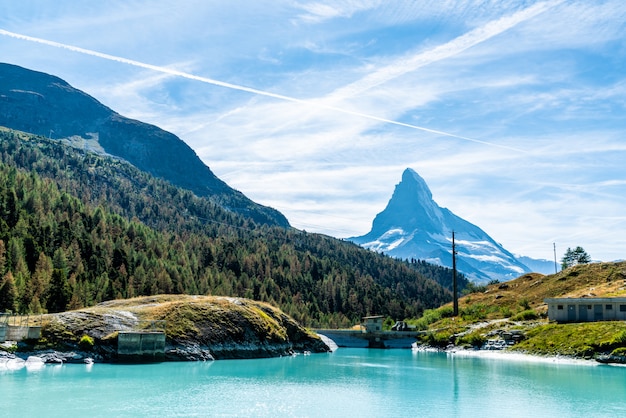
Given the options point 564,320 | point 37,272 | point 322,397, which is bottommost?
point 322,397

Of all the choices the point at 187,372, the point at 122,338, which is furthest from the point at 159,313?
the point at 187,372

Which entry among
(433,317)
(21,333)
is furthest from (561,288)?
(21,333)

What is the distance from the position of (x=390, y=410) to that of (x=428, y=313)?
401 ft

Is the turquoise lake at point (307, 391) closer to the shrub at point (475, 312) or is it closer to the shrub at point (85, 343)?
the shrub at point (85, 343)

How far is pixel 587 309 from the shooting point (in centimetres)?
10562

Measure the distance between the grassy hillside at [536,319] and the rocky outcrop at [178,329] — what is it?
3751 centimetres

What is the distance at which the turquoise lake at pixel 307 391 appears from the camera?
44656 millimetres

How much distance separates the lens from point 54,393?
4919cm

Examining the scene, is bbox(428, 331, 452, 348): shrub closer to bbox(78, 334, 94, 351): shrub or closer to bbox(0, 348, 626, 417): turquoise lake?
bbox(0, 348, 626, 417): turquoise lake

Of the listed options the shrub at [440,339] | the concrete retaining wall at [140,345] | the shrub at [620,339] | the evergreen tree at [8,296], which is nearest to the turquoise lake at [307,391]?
the concrete retaining wall at [140,345]

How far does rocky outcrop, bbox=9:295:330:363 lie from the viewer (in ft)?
249

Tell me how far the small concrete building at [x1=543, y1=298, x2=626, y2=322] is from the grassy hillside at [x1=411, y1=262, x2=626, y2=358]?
3.47m

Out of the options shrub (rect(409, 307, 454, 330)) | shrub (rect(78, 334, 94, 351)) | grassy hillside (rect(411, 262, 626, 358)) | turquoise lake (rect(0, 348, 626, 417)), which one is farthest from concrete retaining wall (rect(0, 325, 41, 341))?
shrub (rect(409, 307, 454, 330))

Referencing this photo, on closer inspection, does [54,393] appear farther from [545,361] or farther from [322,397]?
[545,361]
